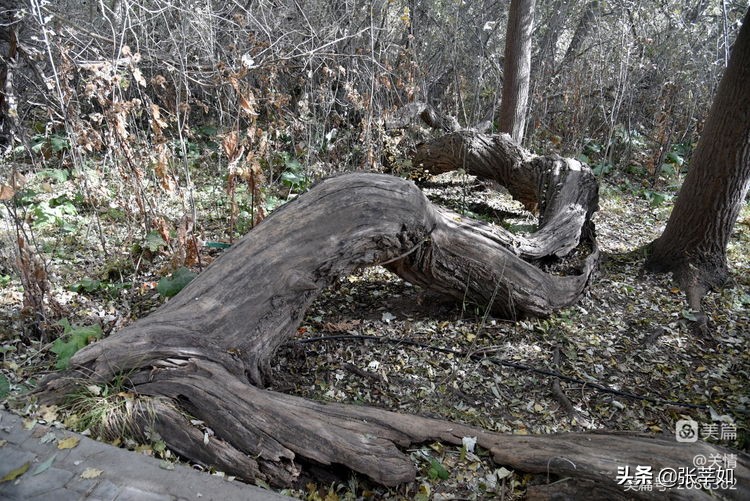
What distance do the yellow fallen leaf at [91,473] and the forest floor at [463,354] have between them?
187 millimetres

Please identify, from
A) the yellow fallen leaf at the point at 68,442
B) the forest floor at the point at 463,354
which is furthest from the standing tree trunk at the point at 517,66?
the yellow fallen leaf at the point at 68,442

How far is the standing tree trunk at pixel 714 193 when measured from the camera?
367cm

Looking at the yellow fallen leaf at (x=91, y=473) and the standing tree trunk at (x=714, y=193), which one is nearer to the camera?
the yellow fallen leaf at (x=91, y=473)

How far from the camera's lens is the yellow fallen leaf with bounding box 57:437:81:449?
2.11 meters

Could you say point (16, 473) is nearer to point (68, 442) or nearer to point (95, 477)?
point (68, 442)

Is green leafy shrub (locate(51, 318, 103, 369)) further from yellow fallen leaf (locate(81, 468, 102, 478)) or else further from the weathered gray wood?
the weathered gray wood

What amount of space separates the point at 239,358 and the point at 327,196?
3.39ft

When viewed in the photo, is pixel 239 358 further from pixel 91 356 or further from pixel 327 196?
pixel 327 196

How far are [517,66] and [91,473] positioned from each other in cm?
541

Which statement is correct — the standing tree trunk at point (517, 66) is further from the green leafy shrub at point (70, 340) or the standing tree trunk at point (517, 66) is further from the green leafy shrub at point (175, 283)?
the green leafy shrub at point (70, 340)

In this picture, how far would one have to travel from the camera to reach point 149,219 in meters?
4.02

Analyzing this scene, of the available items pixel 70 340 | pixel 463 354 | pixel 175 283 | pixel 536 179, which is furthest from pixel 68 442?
pixel 536 179

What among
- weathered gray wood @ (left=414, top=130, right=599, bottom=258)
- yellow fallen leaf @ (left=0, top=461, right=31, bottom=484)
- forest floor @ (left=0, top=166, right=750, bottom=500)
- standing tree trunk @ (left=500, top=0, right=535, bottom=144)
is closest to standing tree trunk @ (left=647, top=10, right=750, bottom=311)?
forest floor @ (left=0, top=166, right=750, bottom=500)

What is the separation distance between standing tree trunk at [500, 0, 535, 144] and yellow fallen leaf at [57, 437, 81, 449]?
208 inches
